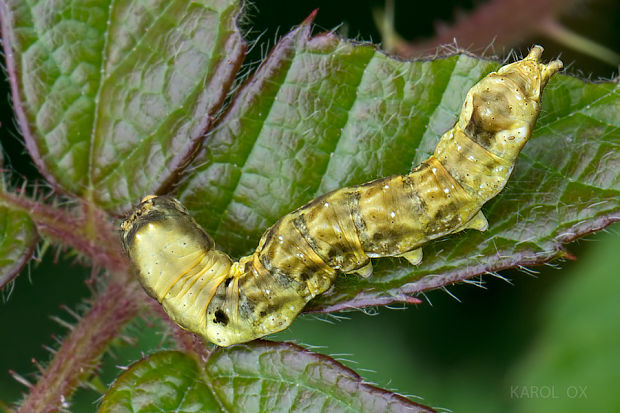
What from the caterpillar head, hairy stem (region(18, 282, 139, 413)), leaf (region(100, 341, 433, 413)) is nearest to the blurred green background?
hairy stem (region(18, 282, 139, 413))

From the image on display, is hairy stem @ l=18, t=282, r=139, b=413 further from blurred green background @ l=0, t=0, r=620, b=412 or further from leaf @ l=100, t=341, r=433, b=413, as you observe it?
blurred green background @ l=0, t=0, r=620, b=412

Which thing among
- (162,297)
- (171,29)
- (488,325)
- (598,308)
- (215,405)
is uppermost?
(171,29)

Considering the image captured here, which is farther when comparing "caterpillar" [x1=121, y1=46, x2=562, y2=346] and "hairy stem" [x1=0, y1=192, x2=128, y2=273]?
"hairy stem" [x1=0, y1=192, x2=128, y2=273]

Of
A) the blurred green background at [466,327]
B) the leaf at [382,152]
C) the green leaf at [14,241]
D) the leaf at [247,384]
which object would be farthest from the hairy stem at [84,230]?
the blurred green background at [466,327]

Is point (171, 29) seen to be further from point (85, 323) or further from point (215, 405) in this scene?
point (215, 405)

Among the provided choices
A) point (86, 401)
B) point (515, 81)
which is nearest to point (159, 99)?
point (515, 81)
